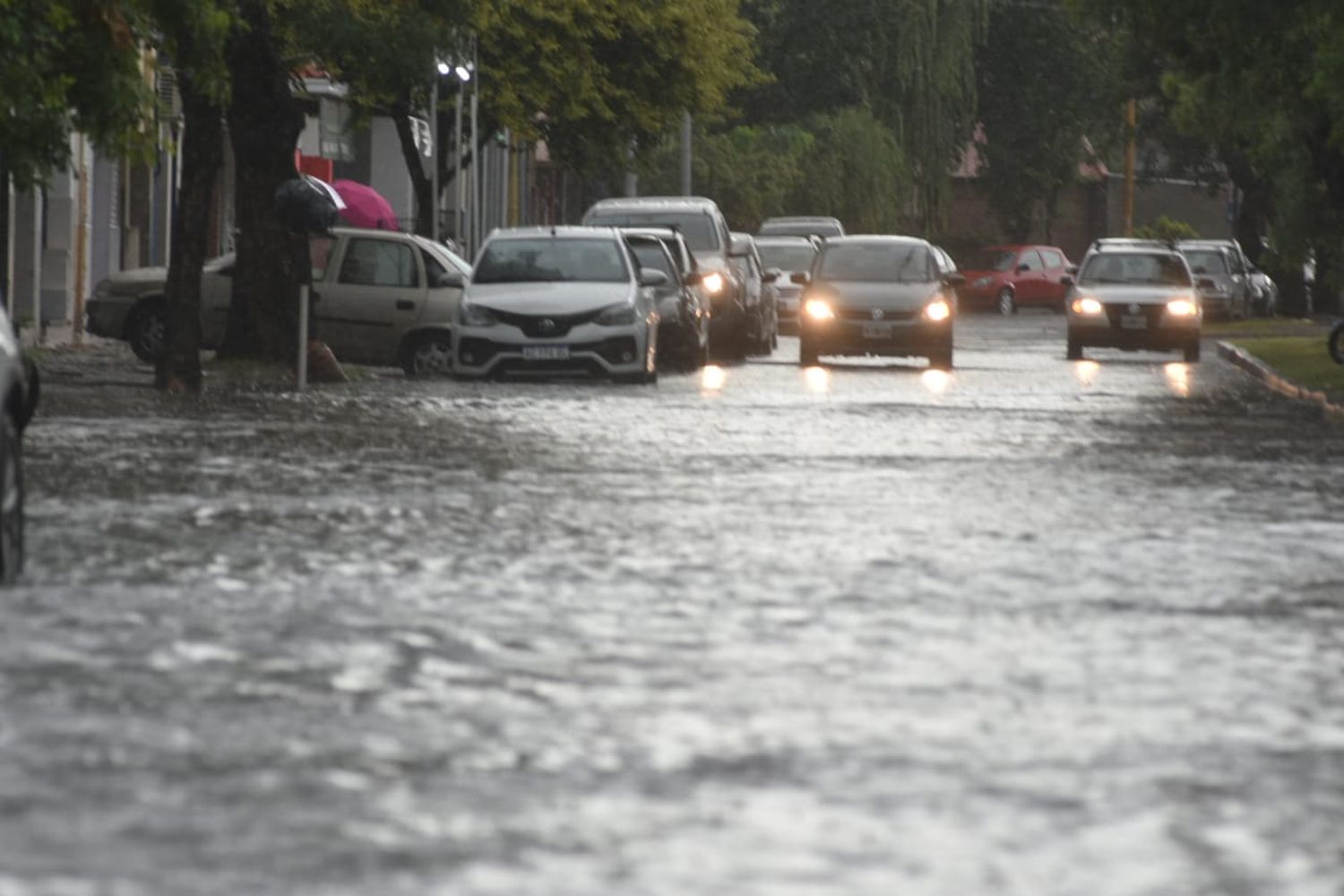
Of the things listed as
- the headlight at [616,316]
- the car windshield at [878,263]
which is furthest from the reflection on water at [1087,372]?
the headlight at [616,316]

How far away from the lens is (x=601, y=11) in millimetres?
51375

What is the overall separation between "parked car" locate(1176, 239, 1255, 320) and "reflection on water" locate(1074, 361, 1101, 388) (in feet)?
70.5

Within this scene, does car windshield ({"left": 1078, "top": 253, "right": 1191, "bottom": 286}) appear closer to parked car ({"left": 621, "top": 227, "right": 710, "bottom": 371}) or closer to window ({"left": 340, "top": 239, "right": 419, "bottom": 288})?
parked car ({"left": 621, "top": 227, "right": 710, "bottom": 371})

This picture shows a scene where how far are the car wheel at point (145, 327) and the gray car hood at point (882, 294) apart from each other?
7.68 meters

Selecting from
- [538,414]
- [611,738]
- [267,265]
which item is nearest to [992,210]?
[267,265]

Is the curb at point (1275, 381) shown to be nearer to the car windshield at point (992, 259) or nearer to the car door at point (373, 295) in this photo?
the car door at point (373, 295)

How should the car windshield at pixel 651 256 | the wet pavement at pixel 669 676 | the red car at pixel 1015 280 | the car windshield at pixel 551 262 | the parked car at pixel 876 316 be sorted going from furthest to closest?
1. the red car at pixel 1015 280
2. the parked car at pixel 876 316
3. the car windshield at pixel 651 256
4. the car windshield at pixel 551 262
5. the wet pavement at pixel 669 676

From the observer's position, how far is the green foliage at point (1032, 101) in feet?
283

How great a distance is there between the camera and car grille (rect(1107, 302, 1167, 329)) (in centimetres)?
4072

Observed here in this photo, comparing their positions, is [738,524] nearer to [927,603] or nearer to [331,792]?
[927,603]

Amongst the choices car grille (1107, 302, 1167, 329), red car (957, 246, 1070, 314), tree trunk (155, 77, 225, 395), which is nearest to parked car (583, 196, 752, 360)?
car grille (1107, 302, 1167, 329)

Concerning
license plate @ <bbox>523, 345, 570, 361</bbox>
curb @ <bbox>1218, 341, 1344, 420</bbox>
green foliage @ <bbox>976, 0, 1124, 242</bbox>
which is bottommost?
curb @ <bbox>1218, 341, 1344, 420</bbox>

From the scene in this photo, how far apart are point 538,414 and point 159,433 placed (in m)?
4.01

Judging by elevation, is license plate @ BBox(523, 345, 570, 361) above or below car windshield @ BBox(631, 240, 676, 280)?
below
